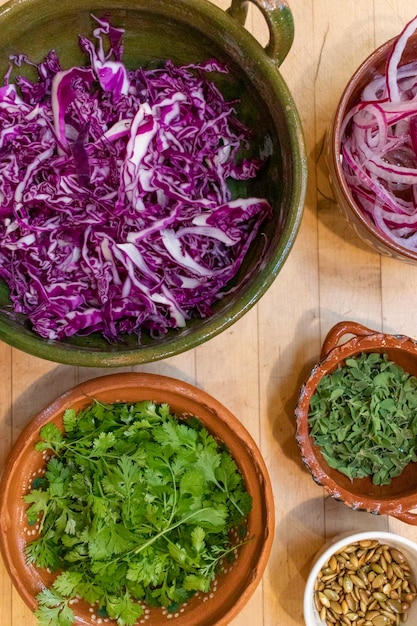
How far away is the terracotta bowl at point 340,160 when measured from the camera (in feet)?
4.11

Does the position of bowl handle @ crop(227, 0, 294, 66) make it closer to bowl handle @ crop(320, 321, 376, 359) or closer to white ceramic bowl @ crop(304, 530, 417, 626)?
bowl handle @ crop(320, 321, 376, 359)

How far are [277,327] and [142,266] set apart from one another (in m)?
0.39

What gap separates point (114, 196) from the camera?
48.3 inches

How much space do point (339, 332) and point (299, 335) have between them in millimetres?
133

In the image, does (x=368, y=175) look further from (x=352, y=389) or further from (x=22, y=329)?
(x=22, y=329)

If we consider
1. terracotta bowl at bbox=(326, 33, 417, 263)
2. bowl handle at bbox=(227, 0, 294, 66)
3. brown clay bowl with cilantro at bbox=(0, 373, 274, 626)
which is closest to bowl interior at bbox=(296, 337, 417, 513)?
brown clay bowl with cilantro at bbox=(0, 373, 274, 626)

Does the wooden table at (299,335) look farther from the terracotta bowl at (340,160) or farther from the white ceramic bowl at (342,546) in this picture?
the terracotta bowl at (340,160)

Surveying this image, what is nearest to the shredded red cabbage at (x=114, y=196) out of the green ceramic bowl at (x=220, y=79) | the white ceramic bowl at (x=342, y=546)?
the green ceramic bowl at (x=220, y=79)

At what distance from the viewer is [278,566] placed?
4.94 ft

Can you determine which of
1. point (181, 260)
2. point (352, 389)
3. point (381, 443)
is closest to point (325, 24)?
point (181, 260)

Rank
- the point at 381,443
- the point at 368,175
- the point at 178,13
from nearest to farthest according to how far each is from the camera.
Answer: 1. the point at 178,13
2. the point at 368,175
3. the point at 381,443

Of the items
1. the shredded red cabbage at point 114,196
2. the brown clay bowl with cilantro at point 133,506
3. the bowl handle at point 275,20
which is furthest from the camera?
the brown clay bowl with cilantro at point 133,506

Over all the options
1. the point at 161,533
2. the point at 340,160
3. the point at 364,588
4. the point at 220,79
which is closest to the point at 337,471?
the point at 364,588

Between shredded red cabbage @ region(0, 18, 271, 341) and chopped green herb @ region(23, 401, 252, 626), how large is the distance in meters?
0.22
